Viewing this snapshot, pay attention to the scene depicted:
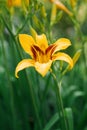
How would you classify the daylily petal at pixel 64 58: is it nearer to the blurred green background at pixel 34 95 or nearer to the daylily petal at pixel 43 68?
the daylily petal at pixel 43 68

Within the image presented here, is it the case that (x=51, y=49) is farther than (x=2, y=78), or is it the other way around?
(x=2, y=78)

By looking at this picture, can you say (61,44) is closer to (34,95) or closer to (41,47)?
(41,47)

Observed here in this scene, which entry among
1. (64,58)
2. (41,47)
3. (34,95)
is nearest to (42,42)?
(41,47)

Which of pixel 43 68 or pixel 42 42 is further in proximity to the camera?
pixel 42 42

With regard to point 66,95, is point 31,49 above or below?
above

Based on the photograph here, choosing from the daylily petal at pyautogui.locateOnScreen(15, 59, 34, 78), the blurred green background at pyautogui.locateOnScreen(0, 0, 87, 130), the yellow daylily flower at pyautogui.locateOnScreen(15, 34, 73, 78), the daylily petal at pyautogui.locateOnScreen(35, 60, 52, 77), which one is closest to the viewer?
the daylily petal at pyautogui.locateOnScreen(35, 60, 52, 77)

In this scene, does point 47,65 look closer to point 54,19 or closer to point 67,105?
point 54,19

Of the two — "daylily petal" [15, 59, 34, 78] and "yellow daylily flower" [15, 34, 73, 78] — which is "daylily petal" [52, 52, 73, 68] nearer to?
"yellow daylily flower" [15, 34, 73, 78]

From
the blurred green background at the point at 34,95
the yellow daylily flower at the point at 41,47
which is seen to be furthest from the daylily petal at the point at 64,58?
the blurred green background at the point at 34,95

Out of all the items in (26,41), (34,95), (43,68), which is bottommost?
(34,95)

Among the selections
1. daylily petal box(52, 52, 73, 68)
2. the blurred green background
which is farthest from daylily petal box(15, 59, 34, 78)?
the blurred green background

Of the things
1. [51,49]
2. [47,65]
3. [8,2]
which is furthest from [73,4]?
[47,65]
